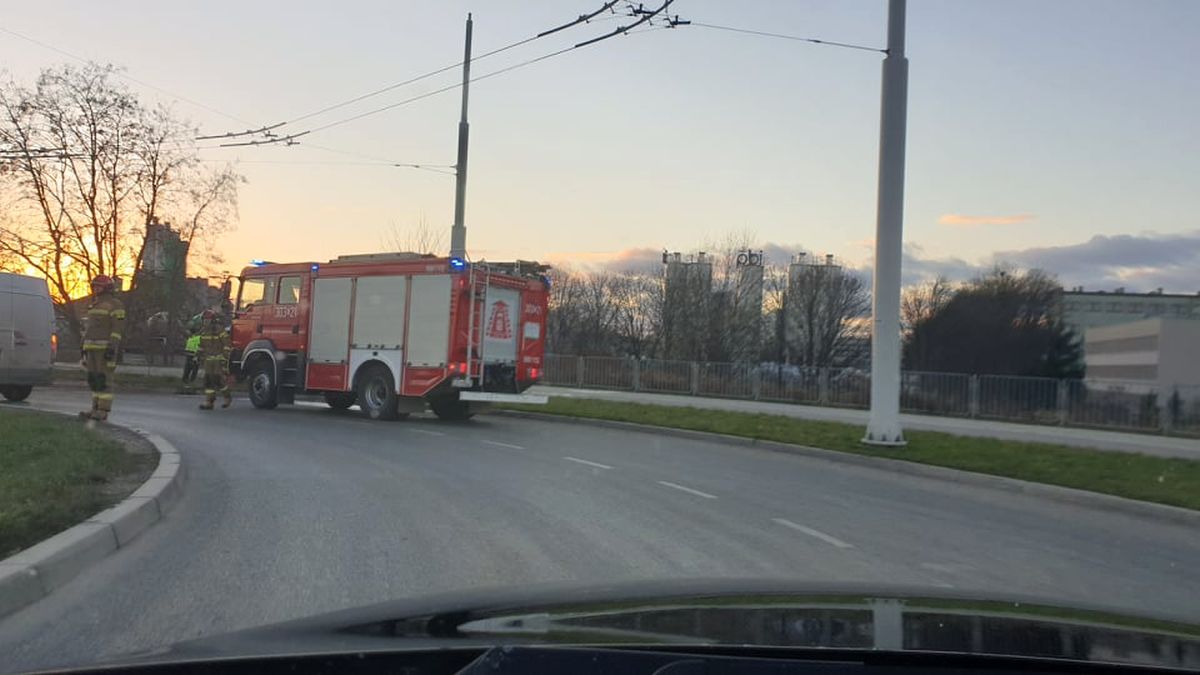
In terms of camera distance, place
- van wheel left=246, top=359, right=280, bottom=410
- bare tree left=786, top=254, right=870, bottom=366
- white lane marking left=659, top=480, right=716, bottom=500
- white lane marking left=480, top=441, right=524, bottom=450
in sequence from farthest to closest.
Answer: bare tree left=786, top=254, right=870, bottom=366
van wheel left=246, top=359, right=280, bottom=410
white lane marking left=480, top=441, right=524, bottom=450
white lane marking left=659, top=480, right=716, bottom=500

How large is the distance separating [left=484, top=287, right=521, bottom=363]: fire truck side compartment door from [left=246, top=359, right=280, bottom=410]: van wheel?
4995 millimetres

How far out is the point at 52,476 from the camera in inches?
303

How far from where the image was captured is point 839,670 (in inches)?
83.7

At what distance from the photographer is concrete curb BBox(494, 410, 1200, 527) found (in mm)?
9953

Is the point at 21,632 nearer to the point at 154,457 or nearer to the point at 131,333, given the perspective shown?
the point at 154,457

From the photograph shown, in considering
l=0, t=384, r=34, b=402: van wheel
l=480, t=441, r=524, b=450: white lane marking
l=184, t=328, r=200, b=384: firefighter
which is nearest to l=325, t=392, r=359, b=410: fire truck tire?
l=0, t=384, r=34, b=402: van wheel

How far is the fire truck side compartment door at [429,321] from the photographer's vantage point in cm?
1714

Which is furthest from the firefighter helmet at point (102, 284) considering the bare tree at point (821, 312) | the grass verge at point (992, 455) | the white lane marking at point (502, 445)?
the bare tree at point (821, 312)

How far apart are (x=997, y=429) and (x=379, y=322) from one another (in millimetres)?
13378

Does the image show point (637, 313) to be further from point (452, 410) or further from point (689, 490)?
point (689, 490)

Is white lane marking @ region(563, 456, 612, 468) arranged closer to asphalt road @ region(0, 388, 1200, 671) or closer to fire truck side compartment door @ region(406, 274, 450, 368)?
asphalt road @ region(0, 388, 1200, 671)

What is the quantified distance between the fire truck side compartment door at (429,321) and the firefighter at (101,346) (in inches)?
207

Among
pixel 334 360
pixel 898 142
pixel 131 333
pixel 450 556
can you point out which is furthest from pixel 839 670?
pixel 131 333

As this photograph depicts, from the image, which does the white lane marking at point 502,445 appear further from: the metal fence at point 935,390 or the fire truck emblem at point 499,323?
the metal fence at point 935,390
